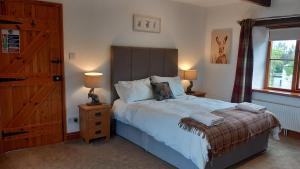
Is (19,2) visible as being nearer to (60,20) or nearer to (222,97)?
(60,20)

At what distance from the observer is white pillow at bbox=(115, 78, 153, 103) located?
153 inches

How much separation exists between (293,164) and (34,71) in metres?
3.70

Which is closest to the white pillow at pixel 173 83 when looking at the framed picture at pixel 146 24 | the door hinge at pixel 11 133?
the framed picture at pixel 146 24

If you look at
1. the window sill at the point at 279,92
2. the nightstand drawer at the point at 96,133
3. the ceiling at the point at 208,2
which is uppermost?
the ceiling at the point at 208,2

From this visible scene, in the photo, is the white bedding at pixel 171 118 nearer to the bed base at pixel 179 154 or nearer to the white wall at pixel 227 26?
the bed base at pixel 179 154

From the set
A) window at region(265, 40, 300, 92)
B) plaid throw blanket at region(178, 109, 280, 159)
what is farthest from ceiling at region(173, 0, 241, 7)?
plaid throw blanket at region(178, 109, 280, 159)

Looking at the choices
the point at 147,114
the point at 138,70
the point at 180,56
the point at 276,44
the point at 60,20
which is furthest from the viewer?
the point at 180,56

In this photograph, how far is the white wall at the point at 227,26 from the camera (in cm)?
427

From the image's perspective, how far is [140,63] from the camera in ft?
14.4

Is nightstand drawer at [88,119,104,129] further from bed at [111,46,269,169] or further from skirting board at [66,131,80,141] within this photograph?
skirting board at [66,131,80,141]

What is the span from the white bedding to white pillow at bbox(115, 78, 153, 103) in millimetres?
126

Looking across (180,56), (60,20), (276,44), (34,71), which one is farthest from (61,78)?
(276,44)

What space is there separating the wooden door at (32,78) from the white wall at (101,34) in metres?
0.15

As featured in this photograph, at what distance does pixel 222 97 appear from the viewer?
5.23 m
